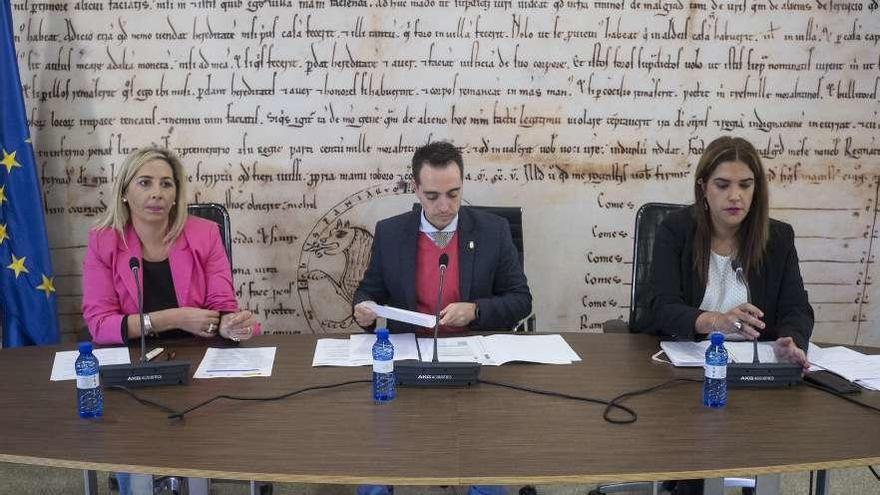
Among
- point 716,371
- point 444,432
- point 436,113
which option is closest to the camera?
point 444,432

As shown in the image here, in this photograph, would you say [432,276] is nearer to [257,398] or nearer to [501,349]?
[501,349]

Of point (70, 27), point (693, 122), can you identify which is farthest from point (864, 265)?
point (70, 27)

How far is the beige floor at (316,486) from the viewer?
2869mm

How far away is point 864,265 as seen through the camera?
143 inches

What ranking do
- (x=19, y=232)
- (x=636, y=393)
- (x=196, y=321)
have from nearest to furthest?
(x=636, y=393) → (x=196, y=321) → (x=19, y=232)

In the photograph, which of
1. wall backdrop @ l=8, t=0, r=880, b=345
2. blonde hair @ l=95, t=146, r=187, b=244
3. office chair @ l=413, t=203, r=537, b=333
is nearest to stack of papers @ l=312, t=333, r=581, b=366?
office chair @ l=413, t=203, r=537, b=333

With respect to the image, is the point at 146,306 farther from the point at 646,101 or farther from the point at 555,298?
the point at 646,101

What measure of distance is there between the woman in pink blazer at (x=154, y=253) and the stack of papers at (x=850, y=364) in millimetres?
1764

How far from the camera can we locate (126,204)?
2.55 meters

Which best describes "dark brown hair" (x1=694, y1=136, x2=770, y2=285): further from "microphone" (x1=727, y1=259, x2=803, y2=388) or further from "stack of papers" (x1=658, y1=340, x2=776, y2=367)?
"microphone" (x1=727, y1=259, x2=803, y2=388)

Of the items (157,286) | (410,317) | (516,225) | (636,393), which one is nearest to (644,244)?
(516,225)

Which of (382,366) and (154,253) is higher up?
(154,253)

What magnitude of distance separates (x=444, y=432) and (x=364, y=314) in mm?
729

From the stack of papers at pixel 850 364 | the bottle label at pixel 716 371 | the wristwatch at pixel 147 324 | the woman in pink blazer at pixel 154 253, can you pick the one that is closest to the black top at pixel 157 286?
the woman in pink blazer at pixel 154 253
